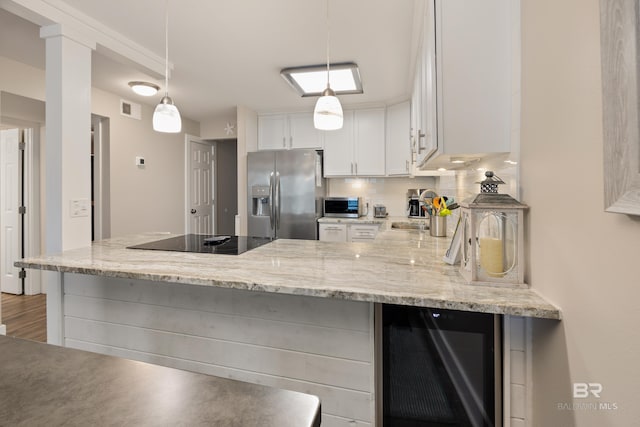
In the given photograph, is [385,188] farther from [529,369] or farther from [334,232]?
[529,369]

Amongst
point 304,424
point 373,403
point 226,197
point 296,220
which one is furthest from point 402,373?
point 226,197

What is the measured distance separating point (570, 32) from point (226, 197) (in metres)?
5.52

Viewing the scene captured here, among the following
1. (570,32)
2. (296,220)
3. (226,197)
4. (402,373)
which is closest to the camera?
(570,32)

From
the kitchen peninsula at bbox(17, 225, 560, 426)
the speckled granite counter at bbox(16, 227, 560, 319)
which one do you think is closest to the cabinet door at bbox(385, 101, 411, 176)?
the speckled granite counter at bbox(16, 227, 560, 319)

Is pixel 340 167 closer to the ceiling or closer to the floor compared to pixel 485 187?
closer to the ceiling

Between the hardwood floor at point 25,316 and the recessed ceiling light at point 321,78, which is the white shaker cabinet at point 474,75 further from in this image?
the hardwood floor at point 25,316

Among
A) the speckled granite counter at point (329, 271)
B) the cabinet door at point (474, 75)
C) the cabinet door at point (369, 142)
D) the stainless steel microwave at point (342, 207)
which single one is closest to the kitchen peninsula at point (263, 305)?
the speckled granite counter at point (329, 271)

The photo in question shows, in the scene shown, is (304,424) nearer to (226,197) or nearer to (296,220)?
(296,220)

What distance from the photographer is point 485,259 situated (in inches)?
41.3

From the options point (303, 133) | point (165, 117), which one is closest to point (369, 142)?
point (303, 133)

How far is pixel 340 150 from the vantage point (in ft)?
13.8

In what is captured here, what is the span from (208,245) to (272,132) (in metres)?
2.93

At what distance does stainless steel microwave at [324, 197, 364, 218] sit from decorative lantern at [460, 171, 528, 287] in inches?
119

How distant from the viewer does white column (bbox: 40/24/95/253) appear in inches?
72.8
